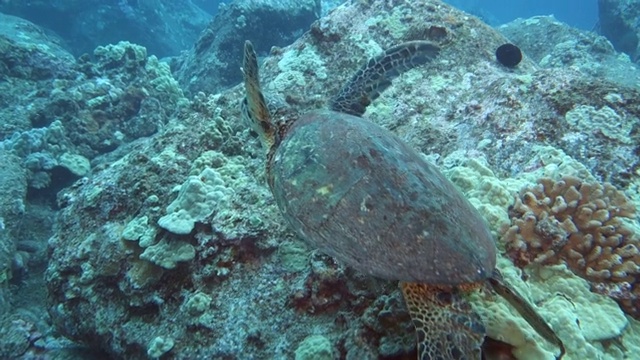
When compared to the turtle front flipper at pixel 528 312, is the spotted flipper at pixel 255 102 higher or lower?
higher

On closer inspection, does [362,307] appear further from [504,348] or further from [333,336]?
[504,348]

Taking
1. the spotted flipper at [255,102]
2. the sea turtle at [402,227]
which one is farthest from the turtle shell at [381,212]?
the spotted flipper at [255,102]

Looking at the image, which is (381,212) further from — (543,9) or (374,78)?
(543,9)

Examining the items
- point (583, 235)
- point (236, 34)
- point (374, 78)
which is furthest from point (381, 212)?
point (236, 34)

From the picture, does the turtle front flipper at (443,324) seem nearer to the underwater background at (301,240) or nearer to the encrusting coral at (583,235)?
the underwater background at (301,240)

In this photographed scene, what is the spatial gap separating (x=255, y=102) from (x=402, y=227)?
5.61ft

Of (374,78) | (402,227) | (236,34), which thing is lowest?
(402,227)

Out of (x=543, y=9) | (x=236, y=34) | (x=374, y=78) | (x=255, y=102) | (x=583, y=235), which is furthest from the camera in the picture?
(x=543, y=9)

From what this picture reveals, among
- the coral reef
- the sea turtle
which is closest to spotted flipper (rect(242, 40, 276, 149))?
the sea turtle

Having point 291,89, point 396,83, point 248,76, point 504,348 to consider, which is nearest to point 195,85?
point 291,89

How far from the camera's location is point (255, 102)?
2830 mm

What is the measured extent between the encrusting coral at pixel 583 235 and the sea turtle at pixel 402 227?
0.80 m

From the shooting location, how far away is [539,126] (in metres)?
3.29

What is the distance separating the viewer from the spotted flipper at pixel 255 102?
272 cm
